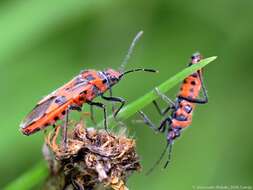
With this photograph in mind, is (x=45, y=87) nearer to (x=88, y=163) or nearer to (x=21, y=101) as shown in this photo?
(x=21, y=101)

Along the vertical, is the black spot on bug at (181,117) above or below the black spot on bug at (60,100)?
below

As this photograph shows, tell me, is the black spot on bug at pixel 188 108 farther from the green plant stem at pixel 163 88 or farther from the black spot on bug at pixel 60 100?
the green plant stem at pixel 163 88

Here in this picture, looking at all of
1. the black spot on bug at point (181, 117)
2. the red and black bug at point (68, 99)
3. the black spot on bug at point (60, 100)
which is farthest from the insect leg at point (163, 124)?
the black spot on bug at point (60, 100)

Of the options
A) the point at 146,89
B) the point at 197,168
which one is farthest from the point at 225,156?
the point at 146,89

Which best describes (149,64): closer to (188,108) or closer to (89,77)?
(188,108)

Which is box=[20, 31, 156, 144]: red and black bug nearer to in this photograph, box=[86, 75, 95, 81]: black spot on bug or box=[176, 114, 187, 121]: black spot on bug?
box=[86, 75, 95, 81]: black spot on bug

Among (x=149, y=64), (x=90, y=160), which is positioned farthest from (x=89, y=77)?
(x=149, y=64)
